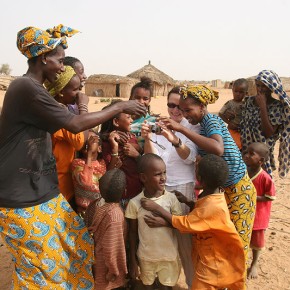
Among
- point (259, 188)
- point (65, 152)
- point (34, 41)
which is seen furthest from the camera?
point (259, 188)

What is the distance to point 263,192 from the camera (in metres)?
3.62

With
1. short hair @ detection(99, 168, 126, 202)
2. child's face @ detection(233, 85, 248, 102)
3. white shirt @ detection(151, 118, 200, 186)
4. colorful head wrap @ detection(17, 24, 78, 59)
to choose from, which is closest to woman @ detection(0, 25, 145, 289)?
colorful head wrap @ detection(17, 24, 78, 59)

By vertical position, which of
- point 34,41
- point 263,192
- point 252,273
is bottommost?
point 252,273

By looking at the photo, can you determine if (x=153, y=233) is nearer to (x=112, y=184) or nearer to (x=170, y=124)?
(x=112, y=184)

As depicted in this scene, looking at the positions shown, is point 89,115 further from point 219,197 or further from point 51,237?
point 219,197

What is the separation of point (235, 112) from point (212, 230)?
265 centimetres

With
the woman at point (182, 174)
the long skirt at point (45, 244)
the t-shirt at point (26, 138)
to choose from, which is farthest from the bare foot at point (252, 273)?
the t-shirt at point (26, 138)

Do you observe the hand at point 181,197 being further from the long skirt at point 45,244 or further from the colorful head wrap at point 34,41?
the colorful head wrap at point 34,41

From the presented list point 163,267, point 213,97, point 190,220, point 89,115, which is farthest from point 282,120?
point 89,115

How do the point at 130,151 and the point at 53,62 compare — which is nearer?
the point at 53,62

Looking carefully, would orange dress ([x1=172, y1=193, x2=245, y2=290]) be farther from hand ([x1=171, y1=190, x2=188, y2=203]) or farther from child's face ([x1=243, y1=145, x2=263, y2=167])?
child's face ([x1=243, y1=145, x2=263, y2=167])

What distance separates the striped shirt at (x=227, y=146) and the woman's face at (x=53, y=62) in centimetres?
A: 125

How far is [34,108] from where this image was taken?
6.85ft

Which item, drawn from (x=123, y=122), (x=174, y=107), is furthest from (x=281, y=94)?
(x=123, y=122)
